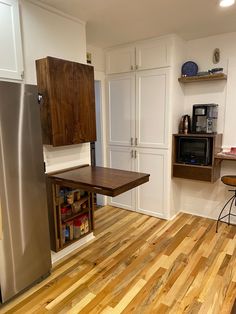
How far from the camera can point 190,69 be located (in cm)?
325

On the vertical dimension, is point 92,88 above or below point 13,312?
above

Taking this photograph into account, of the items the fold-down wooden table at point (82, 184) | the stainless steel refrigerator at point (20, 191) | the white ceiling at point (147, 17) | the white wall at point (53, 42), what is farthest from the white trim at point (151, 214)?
the white ceiling at point (147, 17)

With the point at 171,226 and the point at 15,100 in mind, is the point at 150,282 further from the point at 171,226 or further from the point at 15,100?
the point at 15,100

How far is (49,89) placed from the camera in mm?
2146

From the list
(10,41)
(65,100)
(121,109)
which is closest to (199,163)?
(121,109)

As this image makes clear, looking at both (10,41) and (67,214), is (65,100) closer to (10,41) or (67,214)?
(10,41)

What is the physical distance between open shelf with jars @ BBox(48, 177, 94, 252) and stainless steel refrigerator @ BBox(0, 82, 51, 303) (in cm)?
22

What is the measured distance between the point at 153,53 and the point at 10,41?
1.90m

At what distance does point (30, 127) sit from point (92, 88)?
0.91 m

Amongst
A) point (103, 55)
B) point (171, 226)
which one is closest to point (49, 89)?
point (103, 55)

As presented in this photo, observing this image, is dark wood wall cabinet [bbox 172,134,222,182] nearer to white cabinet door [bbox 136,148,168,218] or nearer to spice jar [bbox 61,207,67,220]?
white cabinet door [bbox 136,148,168,218]

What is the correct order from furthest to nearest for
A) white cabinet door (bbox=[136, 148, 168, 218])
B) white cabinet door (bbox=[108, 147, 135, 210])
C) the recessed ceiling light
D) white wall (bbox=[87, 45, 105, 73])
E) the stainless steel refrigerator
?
white cabinet door (bbox=[108, 147, 135, 210]) → white wall (bbox=[87, 45, 105, 73]) → white cabinet door (bbox=[136, 148, 168, 218]) → the recessed ceiling light → the stainless steel refrigerator

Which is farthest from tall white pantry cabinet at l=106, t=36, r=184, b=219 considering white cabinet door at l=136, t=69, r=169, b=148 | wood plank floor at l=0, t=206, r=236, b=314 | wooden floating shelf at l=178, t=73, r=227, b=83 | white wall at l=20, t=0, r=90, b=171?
white wall at l=20, t=0, r=90, b=171

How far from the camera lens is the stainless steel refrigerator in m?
1.78
